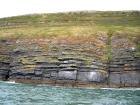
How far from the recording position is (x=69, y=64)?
13450 centimetres

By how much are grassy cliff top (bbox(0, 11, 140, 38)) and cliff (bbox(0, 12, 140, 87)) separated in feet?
1.10

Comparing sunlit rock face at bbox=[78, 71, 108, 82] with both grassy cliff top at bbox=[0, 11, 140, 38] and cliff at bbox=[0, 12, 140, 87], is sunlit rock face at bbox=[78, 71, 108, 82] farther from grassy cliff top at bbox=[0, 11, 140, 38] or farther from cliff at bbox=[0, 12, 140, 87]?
grassy cliff top at bbox=[0, 11, 140, 38]

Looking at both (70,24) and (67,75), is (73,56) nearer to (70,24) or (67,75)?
(67,75)

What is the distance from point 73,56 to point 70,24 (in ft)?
148

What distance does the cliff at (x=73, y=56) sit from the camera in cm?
13188

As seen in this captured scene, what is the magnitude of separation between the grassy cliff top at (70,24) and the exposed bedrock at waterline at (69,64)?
9693mm

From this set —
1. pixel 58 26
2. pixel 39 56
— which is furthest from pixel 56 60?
pixel 58 26

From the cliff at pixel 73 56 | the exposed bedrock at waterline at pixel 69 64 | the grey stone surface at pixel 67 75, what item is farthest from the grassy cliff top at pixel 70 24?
the grey stone surface at pixel 67 75

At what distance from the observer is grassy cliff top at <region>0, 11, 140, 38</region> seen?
158 meters

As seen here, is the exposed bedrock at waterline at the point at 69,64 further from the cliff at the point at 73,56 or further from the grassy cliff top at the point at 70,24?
the grassy cliff top at the point at 70,24

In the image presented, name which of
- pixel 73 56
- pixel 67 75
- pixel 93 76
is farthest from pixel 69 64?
pixel 93 76

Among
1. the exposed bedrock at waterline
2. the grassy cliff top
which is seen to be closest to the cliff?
the exposed bedrock at waterline

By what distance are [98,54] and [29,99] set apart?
61786 millimetres

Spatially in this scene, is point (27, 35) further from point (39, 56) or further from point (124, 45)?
point (124, 45)
